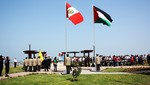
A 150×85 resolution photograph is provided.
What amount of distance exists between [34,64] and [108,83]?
13.8 m

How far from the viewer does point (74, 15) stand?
27.5m

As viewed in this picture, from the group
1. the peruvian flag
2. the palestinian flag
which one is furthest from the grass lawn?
the palestinian flag

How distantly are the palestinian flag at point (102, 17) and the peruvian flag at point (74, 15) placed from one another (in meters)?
2.25

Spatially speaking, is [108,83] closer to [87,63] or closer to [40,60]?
[40,60]

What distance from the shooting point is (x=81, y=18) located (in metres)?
27.4

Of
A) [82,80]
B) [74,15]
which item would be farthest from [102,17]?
[82,80]

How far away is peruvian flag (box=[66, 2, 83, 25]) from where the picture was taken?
27234 mm

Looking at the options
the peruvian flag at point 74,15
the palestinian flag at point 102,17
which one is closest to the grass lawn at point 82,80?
the peruvian flag at point 74,15

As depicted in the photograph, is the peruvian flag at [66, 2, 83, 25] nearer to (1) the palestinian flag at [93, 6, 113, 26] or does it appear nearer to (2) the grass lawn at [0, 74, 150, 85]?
(1) the palestinian flag at [93, 6, 113, 26]

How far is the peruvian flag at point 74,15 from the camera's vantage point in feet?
89.4

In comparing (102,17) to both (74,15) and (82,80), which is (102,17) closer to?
(74,15)

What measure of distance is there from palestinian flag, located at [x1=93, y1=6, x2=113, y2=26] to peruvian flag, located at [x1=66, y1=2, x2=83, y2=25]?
225cm

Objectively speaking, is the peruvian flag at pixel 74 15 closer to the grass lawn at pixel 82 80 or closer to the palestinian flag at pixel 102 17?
the palestinian flag at pixel 102 17

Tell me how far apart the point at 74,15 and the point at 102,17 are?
332 centimetres
